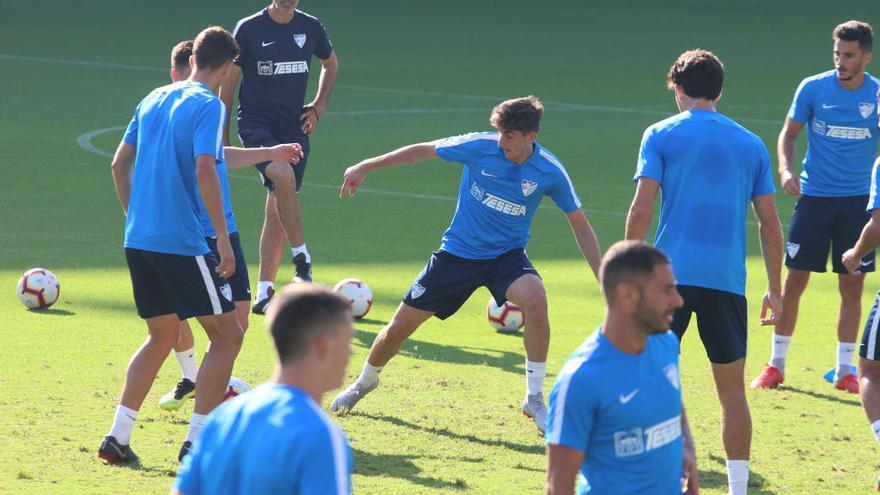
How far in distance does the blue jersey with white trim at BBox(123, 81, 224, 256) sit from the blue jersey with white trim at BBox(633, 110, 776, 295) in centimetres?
214

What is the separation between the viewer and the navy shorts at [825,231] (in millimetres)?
9625

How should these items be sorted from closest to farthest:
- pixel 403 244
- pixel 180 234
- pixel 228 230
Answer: pixel 180 234 < pixel 228 230 < pixel 403 244

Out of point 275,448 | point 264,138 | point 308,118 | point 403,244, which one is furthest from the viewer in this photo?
point 403,244

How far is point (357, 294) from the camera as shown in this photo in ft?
35.4

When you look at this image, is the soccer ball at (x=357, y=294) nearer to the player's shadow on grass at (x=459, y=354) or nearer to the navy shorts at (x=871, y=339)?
the player's shadow on grass at (x=459, y=354)

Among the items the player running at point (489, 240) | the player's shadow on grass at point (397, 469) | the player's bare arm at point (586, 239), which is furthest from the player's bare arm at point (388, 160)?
the player's shadow on grass at point (397, 469)

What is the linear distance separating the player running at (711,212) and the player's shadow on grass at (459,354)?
2.84m

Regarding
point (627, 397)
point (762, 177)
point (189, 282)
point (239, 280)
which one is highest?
point (762, 177)

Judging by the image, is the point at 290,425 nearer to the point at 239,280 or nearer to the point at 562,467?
the point at 562,467

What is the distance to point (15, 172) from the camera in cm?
1698

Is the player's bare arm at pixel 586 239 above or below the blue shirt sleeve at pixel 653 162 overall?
below

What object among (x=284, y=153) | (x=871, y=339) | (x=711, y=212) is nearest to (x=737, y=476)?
(x=871, y=339)

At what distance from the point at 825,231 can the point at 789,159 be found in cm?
65

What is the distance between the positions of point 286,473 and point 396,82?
2338 centimetres
